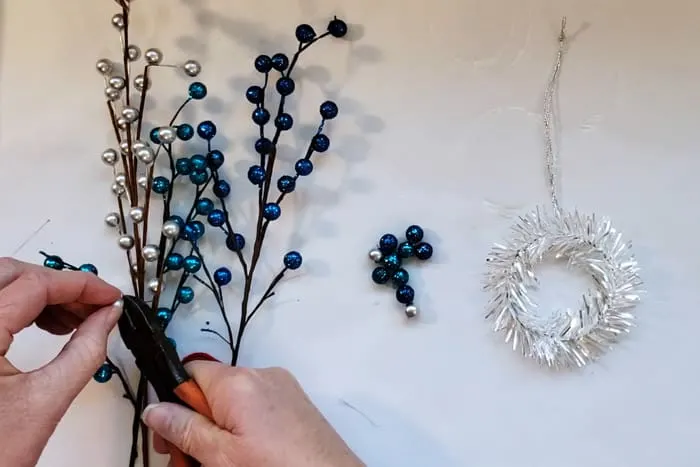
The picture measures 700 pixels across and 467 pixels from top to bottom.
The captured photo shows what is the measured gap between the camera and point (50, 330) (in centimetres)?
99

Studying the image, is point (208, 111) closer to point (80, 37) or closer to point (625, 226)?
point (80, 37)

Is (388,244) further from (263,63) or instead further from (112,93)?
(112,93)

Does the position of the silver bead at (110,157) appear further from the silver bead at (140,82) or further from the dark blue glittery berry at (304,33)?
the dark blue glittery berry at (304,33)

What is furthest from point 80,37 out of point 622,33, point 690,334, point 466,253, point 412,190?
point 690,334

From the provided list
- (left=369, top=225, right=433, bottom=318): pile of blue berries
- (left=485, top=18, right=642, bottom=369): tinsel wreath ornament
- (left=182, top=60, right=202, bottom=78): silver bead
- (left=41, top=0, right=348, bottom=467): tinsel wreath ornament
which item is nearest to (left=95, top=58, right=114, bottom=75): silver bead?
(left=41, top=0, right=348, bottom=467): tinsel wreath ornament

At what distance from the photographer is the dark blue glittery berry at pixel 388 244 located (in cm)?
107

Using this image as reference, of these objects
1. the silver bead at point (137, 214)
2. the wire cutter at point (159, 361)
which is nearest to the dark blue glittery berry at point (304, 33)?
the silver bead at point (137, 214)

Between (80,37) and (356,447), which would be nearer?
(356,447)

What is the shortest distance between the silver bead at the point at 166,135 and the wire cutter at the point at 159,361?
220 millimetres

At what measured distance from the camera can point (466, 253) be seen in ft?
3.60

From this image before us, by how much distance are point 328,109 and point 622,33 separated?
44 cm

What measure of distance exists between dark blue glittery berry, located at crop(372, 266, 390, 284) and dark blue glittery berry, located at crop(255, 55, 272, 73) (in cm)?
32

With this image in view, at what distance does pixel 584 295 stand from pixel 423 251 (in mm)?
225

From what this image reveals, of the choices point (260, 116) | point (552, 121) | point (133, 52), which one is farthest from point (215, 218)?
point (552, 121)
